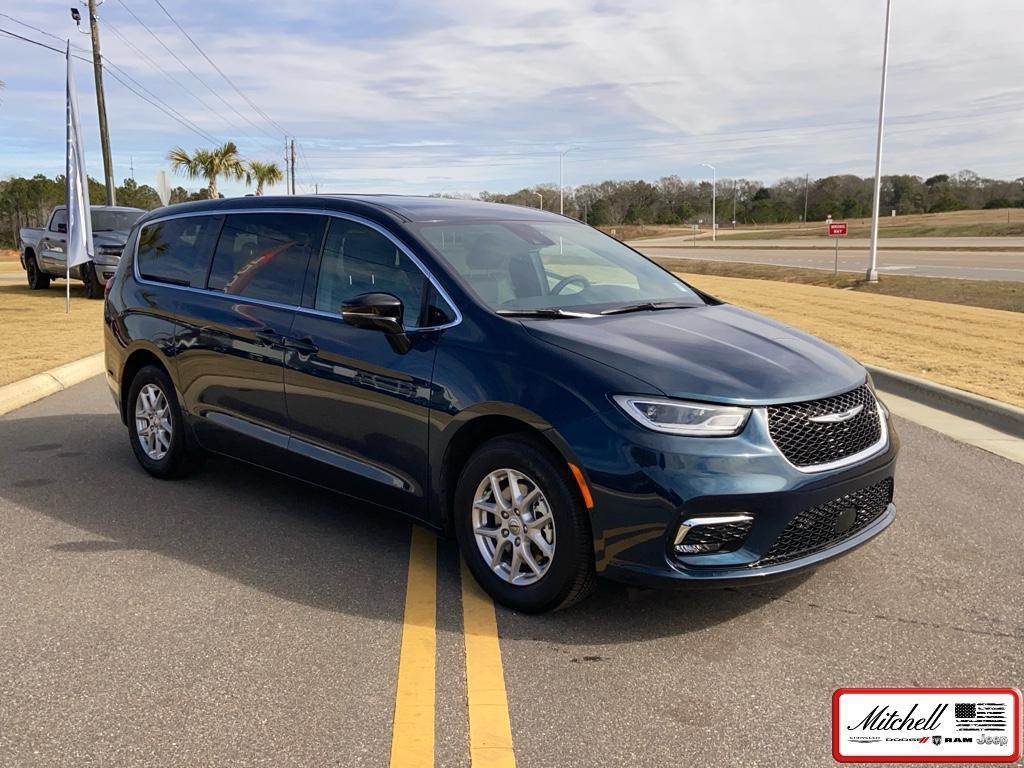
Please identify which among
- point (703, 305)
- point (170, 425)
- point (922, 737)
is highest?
point (703, 305)

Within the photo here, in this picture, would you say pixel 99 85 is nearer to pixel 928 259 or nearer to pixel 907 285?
pixel 907 285

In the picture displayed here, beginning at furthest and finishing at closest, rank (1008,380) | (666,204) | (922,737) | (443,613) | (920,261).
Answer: (666,204)
(920,261)
(1008,380)
(443,613)
(922,737)

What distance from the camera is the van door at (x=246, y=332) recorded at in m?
5.28

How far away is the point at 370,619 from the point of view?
4.09 metres

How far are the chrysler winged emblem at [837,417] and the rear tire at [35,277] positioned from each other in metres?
21.0

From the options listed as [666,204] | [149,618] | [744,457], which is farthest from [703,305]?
[666,204]

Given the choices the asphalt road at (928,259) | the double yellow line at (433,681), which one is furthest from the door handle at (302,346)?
the asphalt road at (928,259)

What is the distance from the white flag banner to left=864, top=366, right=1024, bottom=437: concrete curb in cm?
1269

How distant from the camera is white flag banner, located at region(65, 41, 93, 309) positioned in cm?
1573

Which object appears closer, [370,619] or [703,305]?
[370,619]

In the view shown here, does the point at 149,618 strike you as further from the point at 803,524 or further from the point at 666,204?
the point at 666,204

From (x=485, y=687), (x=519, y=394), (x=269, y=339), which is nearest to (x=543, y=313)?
(x=519, y=394)

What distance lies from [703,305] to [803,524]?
65.6 inches

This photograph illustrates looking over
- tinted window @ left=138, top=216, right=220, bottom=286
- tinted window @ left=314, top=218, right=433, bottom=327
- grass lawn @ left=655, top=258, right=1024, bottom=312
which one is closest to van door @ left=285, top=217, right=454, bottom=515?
tinted window @ left=314, top=218, right=433, bottom=327
